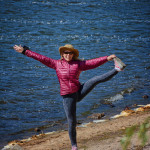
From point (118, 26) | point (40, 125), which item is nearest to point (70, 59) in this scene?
point (40, 125)

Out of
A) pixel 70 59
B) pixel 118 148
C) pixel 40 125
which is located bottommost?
pixel 40 125

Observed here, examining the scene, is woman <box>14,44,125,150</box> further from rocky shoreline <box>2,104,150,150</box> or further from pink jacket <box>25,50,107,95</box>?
rocky shoreline <box>2,104,150,150</box>

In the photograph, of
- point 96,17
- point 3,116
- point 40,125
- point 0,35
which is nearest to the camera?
point 40,125

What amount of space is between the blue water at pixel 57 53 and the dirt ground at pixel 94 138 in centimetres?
142

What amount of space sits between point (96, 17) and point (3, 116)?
2296 cm

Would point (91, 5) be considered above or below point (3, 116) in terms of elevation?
above

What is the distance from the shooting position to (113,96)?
41.9ft

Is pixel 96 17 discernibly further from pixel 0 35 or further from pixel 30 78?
pixel 30 78

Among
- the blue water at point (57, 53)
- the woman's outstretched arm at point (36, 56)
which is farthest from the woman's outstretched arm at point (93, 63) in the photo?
the blue water at point (57, 53)

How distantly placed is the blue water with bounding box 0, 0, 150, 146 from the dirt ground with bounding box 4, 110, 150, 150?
1425 mm

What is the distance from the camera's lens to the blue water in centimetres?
1123

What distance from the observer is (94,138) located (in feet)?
24.9

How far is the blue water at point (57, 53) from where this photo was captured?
442 inches

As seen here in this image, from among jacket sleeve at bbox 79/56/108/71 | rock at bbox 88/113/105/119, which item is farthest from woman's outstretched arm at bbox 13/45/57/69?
rock at bbox 88/113/105/119
